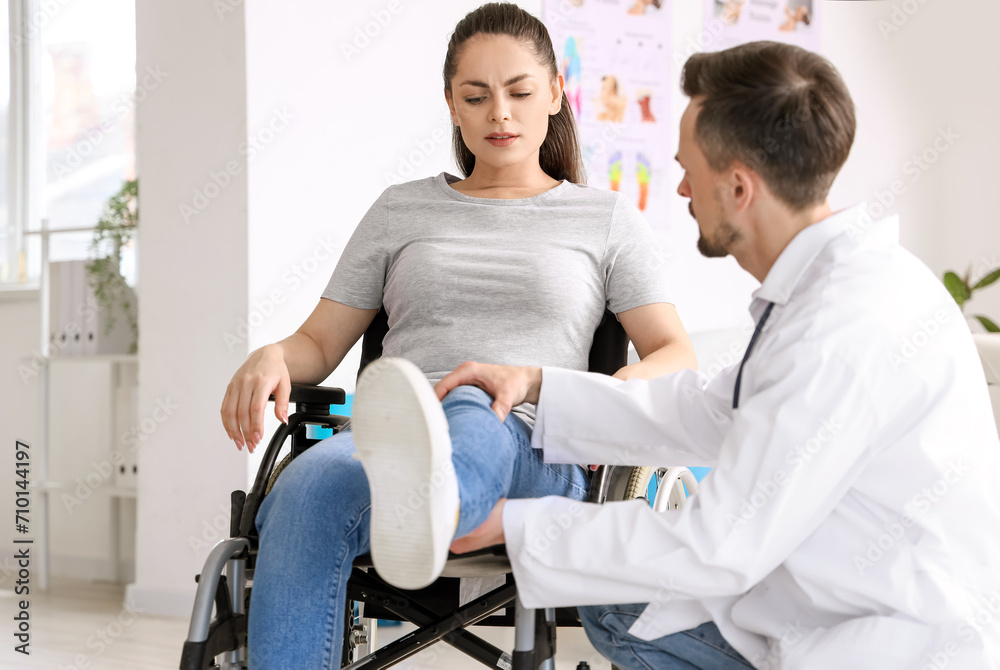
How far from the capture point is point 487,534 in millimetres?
963

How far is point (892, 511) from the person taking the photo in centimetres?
92

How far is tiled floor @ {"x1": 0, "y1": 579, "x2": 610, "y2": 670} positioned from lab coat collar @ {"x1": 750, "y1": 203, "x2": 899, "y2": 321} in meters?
1.57

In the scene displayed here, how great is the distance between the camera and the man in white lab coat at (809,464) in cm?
87

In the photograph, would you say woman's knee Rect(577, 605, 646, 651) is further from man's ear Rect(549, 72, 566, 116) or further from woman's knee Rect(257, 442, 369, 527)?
man's ear Rect(549, 72, 566, 116)

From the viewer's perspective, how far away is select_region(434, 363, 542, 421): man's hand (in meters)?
1.13

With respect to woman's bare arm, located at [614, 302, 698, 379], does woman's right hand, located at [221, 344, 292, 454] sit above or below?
below

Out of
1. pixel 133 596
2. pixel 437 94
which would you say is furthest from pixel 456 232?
pixel 133 596

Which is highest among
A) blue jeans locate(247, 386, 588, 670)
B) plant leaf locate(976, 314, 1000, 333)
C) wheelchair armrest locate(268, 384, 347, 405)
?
plant leaf locate(976, 314, 1000, 333)

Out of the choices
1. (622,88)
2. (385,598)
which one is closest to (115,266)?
(622,88)

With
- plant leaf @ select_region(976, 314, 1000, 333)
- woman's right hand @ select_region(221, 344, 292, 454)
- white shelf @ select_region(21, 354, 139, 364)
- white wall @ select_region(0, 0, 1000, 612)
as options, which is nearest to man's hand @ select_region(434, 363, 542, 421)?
woman's right hand @ select_region(221, 344, 292, 454)

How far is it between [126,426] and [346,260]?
210 centimetres

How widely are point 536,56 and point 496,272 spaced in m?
0.36

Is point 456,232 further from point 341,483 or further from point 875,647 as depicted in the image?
point 875,647

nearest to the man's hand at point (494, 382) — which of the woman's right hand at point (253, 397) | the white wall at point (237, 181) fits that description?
the woman's right hand at point (253, 397)
